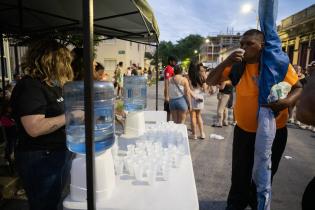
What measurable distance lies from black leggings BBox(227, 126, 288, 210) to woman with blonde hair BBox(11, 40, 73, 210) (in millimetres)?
1786

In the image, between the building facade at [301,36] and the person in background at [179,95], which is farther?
the building facade at [301,36]

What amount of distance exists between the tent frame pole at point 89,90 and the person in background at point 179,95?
14.7ft

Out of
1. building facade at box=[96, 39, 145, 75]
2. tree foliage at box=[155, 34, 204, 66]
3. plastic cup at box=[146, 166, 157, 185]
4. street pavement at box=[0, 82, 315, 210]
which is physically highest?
tree foliage at box=[155, 34, 204, 66]

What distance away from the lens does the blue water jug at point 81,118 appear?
1.69 meters

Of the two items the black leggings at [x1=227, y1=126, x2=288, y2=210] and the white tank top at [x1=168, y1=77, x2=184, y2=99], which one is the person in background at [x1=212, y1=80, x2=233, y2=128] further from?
the black leggings at [x1=227, y1=126, x2=288, y2=210]

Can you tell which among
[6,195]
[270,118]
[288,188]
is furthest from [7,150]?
[288,188]

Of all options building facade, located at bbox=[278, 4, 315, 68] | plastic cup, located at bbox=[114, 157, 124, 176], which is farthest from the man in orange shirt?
building facade, located at bbox=[278, 4, 315, 68]

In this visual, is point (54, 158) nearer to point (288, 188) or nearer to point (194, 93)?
point (288, 188)

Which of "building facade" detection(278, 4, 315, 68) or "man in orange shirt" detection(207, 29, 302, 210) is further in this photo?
"building facade" detection(278, 4, 315, 68)

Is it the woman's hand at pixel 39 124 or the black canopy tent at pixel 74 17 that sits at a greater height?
the black canopy tent at pixel 74 17

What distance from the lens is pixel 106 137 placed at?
168 cm

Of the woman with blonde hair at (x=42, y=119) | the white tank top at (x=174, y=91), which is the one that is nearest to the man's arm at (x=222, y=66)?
the woman with blonde hair at (x=42, y=119)

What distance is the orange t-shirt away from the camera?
2.50 m

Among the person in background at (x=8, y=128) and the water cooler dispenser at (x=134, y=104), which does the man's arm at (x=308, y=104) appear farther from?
the person in background at (x=8, y=128)
